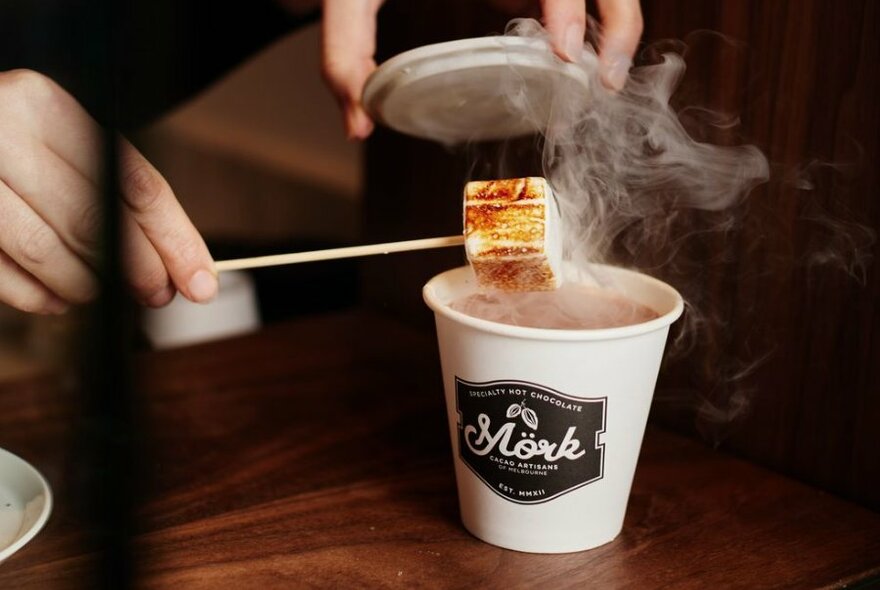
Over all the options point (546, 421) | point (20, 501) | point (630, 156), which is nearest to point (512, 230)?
point (546, 421)

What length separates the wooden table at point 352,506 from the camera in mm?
819

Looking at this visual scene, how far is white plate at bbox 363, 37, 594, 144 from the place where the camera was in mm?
899

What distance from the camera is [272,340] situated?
1497mm

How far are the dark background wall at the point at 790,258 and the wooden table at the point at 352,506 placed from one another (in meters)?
0.06

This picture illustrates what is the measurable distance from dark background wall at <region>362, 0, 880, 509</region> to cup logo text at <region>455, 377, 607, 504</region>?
0.29 meters

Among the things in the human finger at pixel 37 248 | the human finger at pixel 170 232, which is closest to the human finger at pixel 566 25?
the human finger at pixel 170 232

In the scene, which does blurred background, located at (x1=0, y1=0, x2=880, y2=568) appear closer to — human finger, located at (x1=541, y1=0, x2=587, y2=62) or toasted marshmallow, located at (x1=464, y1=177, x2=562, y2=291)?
human finger, located at (x1=541, y1=0, x2=587, y2=62)

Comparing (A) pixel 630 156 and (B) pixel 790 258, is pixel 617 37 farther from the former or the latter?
(B) pixel 790 258

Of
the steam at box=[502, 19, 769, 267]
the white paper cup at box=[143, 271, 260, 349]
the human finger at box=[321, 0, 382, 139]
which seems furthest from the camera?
the white paper cup at box=[143, 271, 260, 349]

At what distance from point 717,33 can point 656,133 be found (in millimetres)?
128

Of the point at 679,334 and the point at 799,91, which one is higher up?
the point at 799,91

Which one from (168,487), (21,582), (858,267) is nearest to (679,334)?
(858,267)

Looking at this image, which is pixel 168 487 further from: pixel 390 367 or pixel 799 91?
pixel 799 91

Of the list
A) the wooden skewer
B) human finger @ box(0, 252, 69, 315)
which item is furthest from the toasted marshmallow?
human finger @ box(0, 252, 69, 315)
